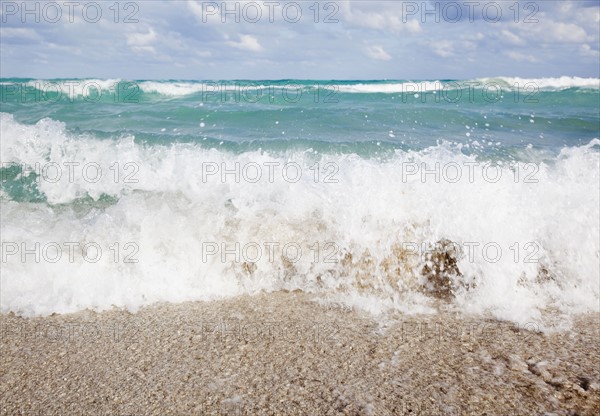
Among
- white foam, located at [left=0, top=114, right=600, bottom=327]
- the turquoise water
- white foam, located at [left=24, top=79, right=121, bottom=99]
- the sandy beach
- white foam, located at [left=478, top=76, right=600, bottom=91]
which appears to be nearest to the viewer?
the sandy beach

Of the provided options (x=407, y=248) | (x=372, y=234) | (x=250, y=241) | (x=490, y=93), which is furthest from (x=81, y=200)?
(x=490, y=93)

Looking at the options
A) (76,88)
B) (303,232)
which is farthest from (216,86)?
(303,232)

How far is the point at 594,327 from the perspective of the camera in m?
3.03

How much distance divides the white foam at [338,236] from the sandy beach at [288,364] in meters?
0.31

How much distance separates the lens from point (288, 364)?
2.55 m

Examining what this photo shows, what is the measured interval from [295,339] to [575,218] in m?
2.78

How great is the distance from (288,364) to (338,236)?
1.56 m

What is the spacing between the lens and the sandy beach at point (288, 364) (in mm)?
2205

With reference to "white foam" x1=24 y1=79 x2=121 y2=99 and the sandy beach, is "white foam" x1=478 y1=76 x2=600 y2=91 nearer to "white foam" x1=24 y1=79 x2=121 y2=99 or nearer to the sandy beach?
"white foam" x1=24 y1=79 x2=121 y2=99

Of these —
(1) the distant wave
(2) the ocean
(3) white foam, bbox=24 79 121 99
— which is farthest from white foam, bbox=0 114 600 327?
(3) white foam, bbox=24 79 121 99

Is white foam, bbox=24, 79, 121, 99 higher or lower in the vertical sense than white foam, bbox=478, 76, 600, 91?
lower

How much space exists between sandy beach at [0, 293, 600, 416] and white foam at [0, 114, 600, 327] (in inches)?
12.1

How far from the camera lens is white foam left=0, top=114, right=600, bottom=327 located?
11.5 ft

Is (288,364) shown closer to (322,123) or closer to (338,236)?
(338,236)
